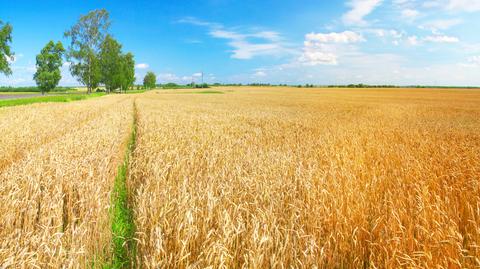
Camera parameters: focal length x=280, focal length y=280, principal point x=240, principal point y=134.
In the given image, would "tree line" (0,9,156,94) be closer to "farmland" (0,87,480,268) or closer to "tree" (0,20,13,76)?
"tree" (0,20,13,76)

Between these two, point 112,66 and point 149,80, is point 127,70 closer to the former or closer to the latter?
point 112,66

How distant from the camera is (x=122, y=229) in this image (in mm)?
3928

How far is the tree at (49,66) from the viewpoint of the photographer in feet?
230

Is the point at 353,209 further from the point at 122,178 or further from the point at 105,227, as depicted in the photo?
the point at 122,178

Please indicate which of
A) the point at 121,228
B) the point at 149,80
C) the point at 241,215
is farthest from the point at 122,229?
the point at 149,80

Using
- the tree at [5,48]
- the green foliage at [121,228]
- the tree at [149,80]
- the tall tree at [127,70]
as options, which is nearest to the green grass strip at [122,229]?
the green foliage at [121,228]

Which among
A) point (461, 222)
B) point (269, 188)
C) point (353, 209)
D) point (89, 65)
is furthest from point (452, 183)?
point (89, 65)

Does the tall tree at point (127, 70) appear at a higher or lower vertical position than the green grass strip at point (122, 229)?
higher

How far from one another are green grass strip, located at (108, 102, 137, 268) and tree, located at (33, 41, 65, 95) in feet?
263

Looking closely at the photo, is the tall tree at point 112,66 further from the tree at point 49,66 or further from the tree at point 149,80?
the tree at point 149,80

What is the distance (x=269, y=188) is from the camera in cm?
406

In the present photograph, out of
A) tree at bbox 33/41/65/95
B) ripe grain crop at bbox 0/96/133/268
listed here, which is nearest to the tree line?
tree at bbox 33/41/65/95

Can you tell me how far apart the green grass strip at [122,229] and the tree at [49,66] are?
8023 cm

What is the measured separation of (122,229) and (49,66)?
8543cm
